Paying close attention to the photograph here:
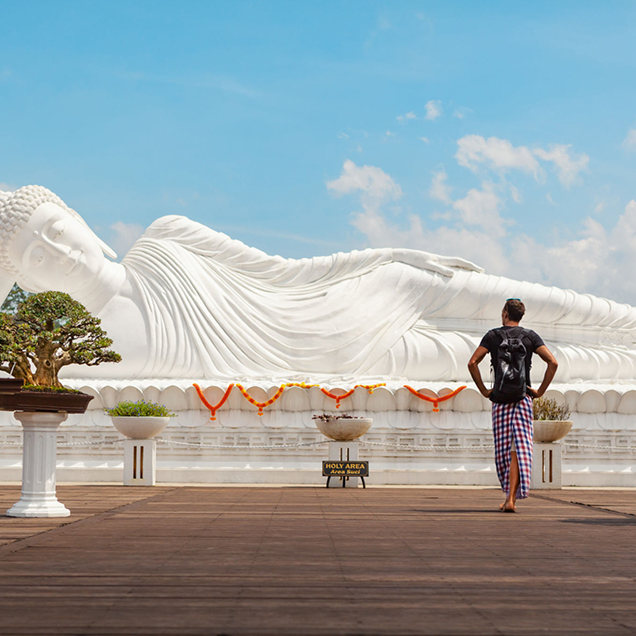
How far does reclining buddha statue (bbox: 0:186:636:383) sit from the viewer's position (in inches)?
495

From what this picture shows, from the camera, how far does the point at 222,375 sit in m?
12.3

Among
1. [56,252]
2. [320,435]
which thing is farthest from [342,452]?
[56,252]

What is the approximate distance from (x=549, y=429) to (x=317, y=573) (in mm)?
7006

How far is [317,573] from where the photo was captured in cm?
334

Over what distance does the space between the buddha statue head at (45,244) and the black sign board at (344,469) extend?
536cm

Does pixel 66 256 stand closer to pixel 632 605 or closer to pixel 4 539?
pixel 4 539

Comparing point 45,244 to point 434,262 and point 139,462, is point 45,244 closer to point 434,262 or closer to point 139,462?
point 139,462

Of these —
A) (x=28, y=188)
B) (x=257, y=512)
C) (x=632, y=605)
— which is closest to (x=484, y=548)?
(x=632, y=605)

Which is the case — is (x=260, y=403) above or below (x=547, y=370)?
below

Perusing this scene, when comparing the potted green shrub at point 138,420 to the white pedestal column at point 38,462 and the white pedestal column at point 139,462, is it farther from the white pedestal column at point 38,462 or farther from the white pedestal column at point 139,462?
the white pedestal column at point 38,462

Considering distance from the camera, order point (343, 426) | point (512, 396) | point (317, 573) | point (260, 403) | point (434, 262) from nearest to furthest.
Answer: point (317, 573)
point (512, 396)
point (343, 426)
point (260, 403)
point (434, 262)

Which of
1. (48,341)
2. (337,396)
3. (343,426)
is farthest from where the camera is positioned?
(337,396)

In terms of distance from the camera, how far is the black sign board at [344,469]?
30.0 feet

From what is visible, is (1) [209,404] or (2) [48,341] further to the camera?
(1) [209,404]
